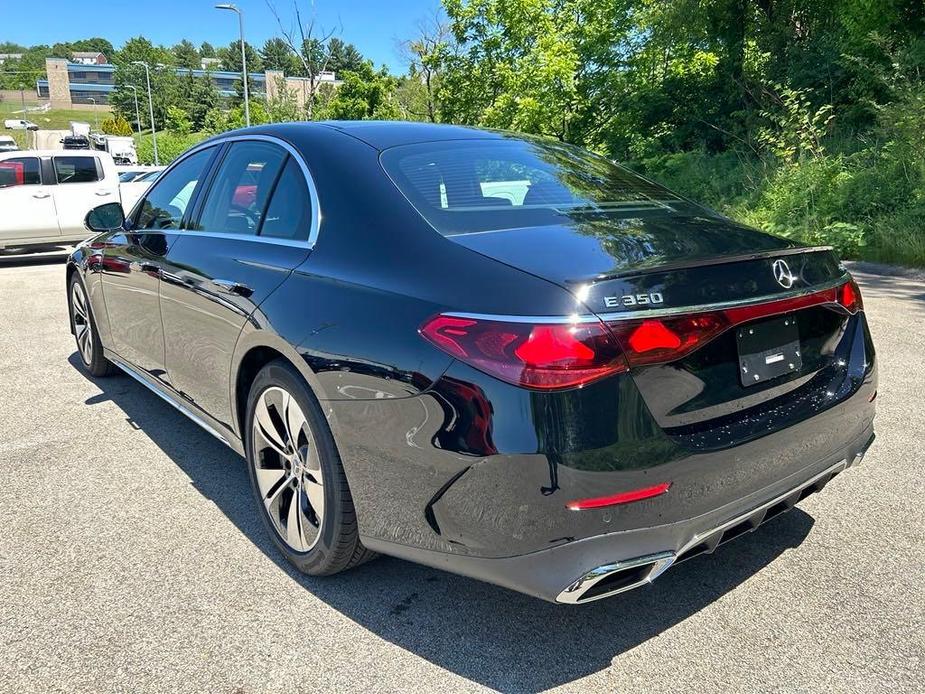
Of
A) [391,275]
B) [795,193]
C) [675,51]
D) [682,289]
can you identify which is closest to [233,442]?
[391,275]

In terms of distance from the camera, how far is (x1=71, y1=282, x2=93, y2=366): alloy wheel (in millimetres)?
5176

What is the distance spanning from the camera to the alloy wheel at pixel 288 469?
2615mm

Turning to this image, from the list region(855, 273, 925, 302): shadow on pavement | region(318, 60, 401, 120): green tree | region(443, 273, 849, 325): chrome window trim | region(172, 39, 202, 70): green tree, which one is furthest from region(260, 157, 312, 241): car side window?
region(172, 39, 202, 70): green tree

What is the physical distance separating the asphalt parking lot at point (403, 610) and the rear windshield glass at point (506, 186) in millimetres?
1306

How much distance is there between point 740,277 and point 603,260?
1.34ft

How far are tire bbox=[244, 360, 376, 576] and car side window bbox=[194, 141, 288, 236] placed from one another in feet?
2.54

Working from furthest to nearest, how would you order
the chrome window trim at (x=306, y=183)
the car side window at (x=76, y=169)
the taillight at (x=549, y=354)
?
the car side window at (x=76, y=169) < the chrome window trim at (x=306, y=183) < the taillight at (x=549, y=354)

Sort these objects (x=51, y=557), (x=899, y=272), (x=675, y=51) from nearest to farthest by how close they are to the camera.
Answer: (x=51, y=557)
(x=899, y=272)
(x=675, y=51)

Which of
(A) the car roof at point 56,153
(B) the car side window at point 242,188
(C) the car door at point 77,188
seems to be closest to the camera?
(B) the car side window at point 242,188

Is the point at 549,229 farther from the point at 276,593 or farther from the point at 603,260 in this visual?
the point at 276,593

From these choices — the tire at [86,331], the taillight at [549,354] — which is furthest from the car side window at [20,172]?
the taillight at [549,354]

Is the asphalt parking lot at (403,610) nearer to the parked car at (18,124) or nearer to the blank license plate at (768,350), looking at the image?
the blank license plate at (768,350)

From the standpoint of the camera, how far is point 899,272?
869 cm

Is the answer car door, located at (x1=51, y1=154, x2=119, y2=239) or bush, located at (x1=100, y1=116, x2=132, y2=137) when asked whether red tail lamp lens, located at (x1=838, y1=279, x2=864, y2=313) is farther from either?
bush, located at (x1=100, y1=116, x2=132, y2=137)
